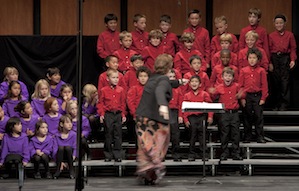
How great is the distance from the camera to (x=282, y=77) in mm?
12891

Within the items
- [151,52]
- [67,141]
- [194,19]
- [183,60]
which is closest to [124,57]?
[151,52]

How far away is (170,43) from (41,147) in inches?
113

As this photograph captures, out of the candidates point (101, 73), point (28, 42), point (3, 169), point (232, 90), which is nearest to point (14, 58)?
point (28, 42)

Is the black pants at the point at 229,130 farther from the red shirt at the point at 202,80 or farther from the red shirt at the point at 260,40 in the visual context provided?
the red shirt at the point at 260,40

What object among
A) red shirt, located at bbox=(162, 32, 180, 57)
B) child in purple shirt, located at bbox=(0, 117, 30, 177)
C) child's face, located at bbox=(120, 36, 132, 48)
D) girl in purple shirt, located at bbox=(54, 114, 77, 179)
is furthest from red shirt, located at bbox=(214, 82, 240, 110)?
child in purple shirt, located at bbox=(0, 117, 30, 177)

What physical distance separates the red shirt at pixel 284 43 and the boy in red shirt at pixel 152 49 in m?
1.82

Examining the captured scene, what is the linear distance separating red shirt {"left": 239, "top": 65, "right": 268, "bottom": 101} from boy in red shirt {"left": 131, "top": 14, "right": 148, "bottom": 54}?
5.92 feet

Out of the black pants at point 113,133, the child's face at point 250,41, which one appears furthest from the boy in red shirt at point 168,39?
the black pants at point 113,133

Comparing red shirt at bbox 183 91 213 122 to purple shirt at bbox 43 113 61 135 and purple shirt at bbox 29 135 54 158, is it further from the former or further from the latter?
purple shirt at bbox 29 135 54 158

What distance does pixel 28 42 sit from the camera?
13.3 meters

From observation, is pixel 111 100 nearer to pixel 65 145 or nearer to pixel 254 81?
pixel 65 145

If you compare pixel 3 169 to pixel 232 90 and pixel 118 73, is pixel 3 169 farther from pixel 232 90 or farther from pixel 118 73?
pixel 232 90

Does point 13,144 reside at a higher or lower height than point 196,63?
lower

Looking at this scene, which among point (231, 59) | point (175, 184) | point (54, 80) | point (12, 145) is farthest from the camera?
point (231, 59)
